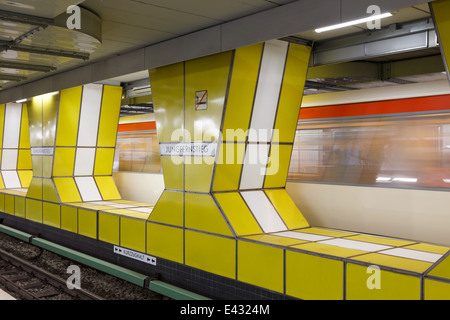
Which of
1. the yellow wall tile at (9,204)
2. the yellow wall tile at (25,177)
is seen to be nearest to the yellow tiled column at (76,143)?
the yellow wall tile at (9,204)

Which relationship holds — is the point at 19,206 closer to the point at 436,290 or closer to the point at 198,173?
the point at 198,173

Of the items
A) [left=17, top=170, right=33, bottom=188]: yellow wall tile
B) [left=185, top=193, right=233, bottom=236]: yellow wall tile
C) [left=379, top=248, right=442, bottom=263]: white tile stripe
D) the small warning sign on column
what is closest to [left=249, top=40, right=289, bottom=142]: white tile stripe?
the small warning sign on column

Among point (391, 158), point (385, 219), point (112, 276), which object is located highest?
point (391, 158)

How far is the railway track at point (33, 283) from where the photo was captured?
7.18 m

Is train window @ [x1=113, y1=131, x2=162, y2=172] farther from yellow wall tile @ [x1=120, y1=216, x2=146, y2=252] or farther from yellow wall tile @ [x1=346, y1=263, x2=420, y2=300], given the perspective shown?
yellow wall tile @ [x1=346, y1=263, x2=420, y2=300]

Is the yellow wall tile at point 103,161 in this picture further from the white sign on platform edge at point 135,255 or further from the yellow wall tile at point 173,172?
the yellow wall tile at point 173,172

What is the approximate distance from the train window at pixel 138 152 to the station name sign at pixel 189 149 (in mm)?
6176

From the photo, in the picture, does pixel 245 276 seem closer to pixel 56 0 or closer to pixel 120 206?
pixel 56 0

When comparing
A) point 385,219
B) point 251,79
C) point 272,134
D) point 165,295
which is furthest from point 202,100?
point 385,219

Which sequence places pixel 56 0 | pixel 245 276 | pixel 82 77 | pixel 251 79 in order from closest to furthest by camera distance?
pixel 56 0 < pixel 245 276 < pixel 251 79 < pixel 82 77

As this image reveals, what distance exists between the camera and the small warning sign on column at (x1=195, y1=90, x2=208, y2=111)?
241 inches

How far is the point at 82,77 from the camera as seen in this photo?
8.62 meters
